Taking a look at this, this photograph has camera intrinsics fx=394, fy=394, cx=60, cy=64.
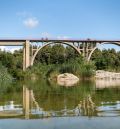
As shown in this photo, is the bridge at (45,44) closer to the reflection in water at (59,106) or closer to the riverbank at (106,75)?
the riverbank at (106,75)

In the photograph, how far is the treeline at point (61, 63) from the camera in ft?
166

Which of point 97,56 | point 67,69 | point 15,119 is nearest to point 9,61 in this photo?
point 67,69

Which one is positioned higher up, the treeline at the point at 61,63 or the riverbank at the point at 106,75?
the treeline at the point at 61,63

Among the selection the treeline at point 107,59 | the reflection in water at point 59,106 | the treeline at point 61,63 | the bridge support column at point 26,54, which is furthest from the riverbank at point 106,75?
the reflection in water at point 59,106

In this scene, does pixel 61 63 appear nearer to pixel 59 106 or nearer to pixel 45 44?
pixel 45 44

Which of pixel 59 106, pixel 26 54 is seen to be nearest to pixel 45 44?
pixel 26 54

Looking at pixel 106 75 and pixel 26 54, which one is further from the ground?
pixel 26 54

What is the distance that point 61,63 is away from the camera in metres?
69.1

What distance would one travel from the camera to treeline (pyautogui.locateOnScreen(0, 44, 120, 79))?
166 feet

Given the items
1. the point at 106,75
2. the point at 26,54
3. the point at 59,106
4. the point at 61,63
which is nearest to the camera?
the point at 59,106

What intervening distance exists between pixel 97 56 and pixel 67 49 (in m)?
5.91

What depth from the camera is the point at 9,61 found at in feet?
194

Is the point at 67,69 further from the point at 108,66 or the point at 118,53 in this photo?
the point at 118,53

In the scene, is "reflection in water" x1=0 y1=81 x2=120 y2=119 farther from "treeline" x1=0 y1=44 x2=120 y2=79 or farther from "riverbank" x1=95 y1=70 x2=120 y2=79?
"riverbank" x1=95 y1=70 x2=120 y2=79
